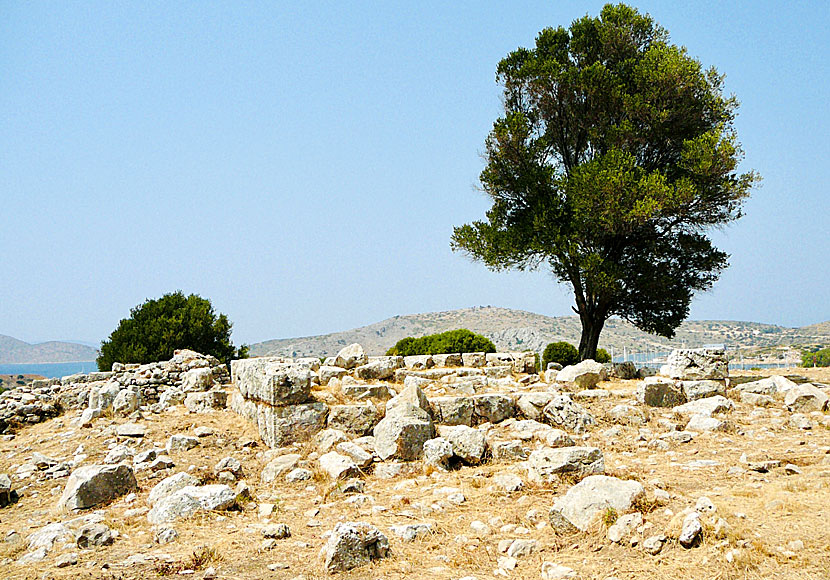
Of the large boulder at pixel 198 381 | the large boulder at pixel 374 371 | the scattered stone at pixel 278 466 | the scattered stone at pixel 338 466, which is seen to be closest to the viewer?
the scattered stone at pixel 338 466

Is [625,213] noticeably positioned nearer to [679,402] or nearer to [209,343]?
[679,402]

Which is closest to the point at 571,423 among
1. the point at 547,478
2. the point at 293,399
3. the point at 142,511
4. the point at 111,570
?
the point at 547,478

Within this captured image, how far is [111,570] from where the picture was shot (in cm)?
454

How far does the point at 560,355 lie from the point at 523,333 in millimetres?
49929

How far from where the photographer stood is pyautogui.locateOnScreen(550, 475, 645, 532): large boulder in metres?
Result: 5.05

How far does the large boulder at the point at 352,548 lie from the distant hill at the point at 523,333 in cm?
5211

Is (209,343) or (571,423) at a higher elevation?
(209,343)

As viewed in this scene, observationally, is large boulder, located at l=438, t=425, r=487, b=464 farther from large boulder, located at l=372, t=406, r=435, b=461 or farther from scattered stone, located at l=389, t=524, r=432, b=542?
scattered stone, located at l=389, t=524, r=432, b=542

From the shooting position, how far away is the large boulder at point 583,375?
1256cm

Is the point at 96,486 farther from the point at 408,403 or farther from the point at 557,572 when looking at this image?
the point at 557,572

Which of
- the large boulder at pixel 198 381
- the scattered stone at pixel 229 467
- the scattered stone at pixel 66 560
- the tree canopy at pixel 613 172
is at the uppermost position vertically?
the tree canopy at pixel 613 172

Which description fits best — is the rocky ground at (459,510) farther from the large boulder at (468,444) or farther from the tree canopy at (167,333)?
the tree canopy at (167,333)

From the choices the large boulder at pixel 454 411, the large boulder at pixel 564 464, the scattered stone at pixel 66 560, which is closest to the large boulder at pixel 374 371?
the large boulder at pixel 454 411

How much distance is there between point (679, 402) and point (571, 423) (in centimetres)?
322
